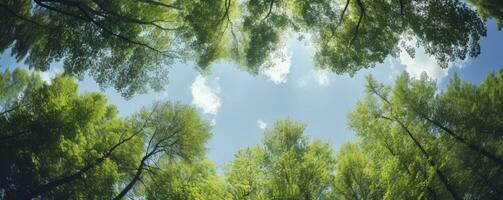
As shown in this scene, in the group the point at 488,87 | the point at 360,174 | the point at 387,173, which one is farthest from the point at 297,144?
the point at 488,87

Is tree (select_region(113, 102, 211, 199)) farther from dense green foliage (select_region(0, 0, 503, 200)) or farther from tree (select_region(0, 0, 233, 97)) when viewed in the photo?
tree (select_region(0, 0, 233, 97))

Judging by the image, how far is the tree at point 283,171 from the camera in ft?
31.3

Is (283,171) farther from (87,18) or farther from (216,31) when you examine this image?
(87,18)

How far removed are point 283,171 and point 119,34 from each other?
730 centimetres

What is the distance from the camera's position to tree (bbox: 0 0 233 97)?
11.8 metres

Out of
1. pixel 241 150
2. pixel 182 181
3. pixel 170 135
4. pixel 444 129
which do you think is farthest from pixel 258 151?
pixel 444 129

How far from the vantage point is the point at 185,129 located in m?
17.6

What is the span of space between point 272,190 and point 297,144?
19.5 ft

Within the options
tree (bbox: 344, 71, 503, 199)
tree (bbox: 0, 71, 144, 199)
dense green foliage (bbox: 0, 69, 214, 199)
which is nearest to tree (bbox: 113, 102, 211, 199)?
dense green foliage (bbox: 0, 69, 214, 199)

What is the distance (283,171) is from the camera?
1110 cm

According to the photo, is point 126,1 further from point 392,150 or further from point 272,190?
point 392,150

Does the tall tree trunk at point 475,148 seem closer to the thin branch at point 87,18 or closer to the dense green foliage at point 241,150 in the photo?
the dense green foliage at point 241,150

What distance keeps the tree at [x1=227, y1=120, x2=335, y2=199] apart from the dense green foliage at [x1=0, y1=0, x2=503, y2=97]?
3.28 m

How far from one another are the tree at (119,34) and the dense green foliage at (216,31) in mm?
35
